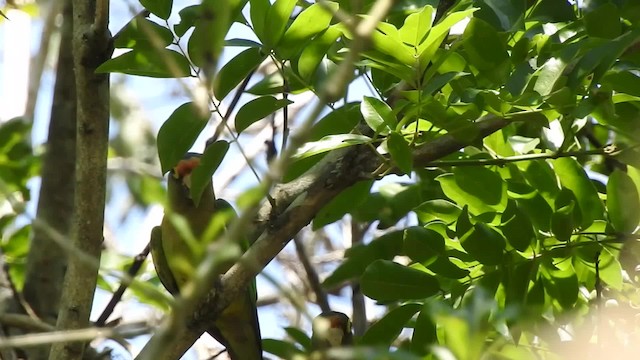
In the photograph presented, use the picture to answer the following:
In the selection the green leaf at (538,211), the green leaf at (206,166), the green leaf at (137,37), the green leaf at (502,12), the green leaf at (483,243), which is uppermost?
the green leaf at (137,37)

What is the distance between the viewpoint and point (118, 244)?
493 cm

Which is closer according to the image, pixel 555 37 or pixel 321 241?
pixel 555 37

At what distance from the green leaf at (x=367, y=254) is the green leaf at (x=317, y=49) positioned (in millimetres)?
517

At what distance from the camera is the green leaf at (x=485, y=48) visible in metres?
1.67

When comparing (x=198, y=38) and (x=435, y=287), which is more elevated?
(x=198, y=38)

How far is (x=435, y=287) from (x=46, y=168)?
146 cm

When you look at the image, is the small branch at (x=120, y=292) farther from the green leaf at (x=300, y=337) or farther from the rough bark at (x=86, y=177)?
the green leaf at (x=300, y=337)

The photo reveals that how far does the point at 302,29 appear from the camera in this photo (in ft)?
5.57

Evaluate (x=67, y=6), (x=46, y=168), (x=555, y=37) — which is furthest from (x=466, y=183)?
(x=67, y=6)

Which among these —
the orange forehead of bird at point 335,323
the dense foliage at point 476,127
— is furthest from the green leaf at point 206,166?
the orange forehead of bird at point 335,323

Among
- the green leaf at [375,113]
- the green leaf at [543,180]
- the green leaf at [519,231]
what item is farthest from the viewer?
the green leaf at [543,180]

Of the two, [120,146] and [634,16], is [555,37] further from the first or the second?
[120,146]

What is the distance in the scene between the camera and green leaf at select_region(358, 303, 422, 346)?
5.93 feet

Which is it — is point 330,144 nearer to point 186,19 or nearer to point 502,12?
point 186,19
